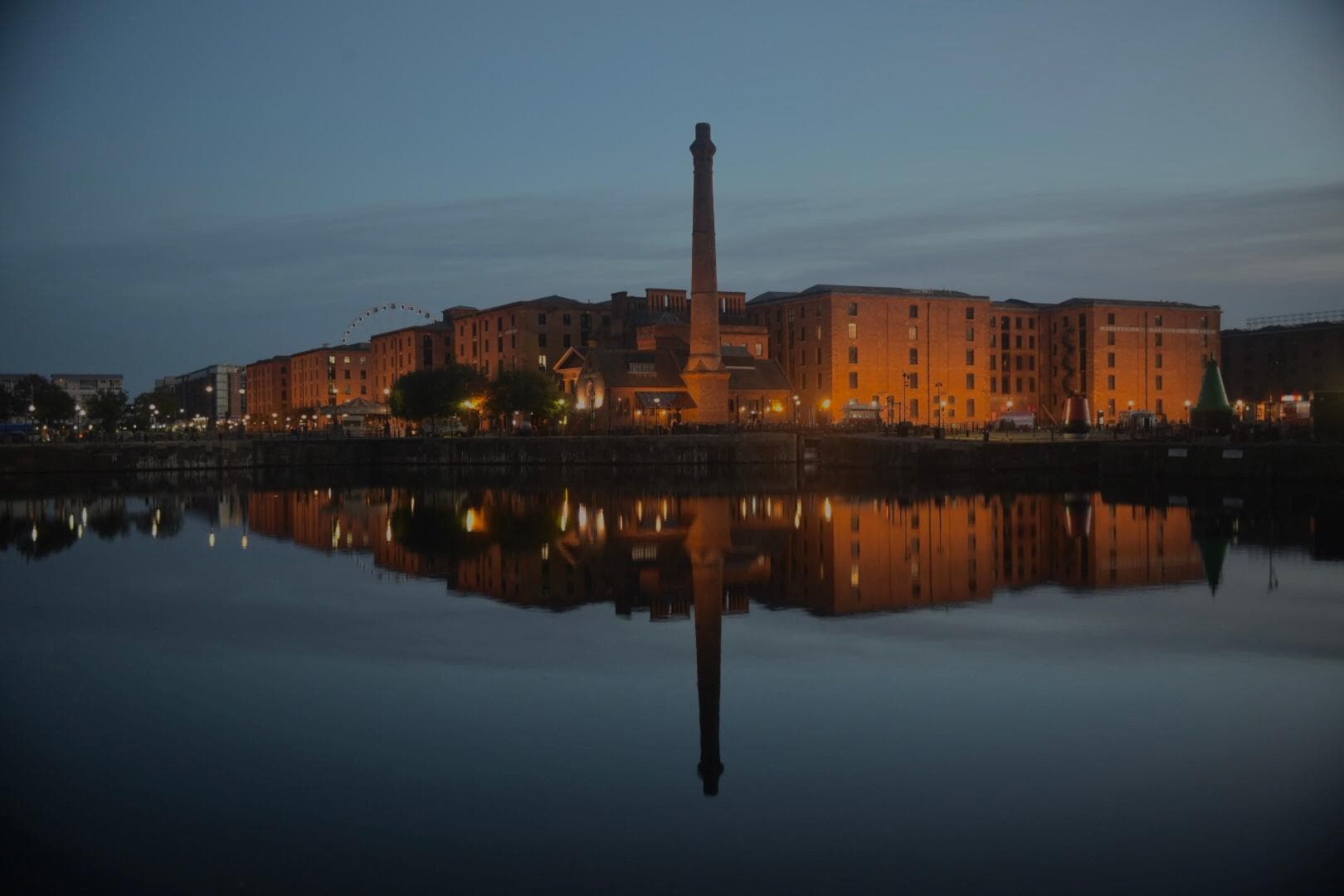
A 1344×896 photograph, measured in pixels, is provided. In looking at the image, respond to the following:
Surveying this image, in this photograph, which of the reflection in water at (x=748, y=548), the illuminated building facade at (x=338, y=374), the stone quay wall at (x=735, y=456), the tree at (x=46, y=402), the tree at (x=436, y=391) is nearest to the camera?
the reflection in water at (x=748, y=548)

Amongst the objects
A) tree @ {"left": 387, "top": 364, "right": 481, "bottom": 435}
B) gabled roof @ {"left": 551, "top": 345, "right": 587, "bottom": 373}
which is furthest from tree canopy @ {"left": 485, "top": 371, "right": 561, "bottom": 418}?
gabled roof @ {"left": 551, "top": 345, "right": 587, "bottom": 373}

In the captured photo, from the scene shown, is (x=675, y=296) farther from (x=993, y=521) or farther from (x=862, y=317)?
(x=993, y=521)

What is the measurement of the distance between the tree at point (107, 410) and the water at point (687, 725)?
9147cm

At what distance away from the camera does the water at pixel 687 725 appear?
8.65 meters

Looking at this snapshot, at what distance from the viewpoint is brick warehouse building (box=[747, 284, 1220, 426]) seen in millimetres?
84750

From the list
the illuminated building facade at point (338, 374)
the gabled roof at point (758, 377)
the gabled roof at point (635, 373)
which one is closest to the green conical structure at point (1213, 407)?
the gabled roof at point (758, 377)

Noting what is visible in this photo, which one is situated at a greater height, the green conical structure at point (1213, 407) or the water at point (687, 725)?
the green conical structure at point (1213, 407)

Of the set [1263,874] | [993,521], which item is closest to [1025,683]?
[1263,874]

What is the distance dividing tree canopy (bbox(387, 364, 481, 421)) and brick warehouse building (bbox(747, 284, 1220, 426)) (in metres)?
24.1

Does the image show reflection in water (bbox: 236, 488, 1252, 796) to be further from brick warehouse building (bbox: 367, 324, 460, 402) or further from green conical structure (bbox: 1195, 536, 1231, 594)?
brick warehouse building (bbox: 367, 324, 460, 402)

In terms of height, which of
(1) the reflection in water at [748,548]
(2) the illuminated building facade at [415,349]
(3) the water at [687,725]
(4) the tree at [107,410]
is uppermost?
(2) the illuminated building facade at [415,349]

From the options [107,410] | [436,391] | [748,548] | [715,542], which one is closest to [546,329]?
[436,391]

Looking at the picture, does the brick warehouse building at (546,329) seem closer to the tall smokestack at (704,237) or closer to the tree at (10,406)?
the tall smokestack at (704,237)

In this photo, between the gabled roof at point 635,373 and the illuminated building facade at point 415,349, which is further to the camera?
the illuminated building facade at point 415,349
